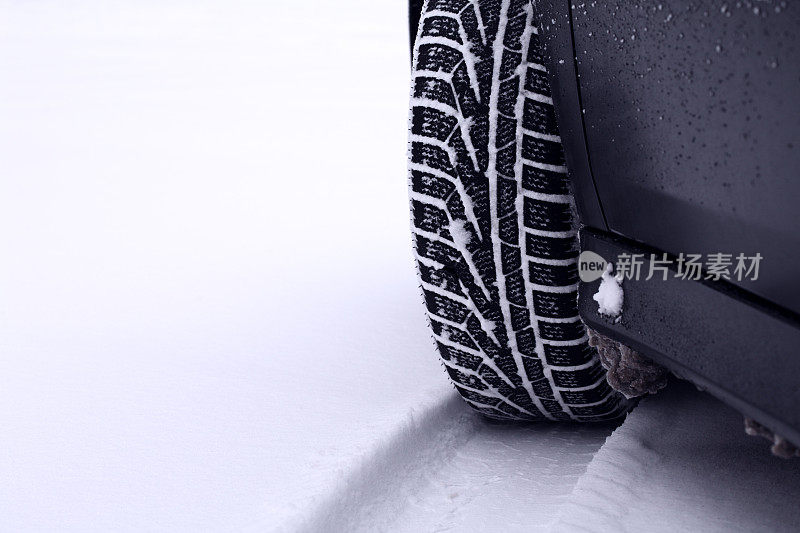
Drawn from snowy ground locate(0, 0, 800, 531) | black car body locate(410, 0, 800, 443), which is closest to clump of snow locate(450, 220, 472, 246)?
black car body locate(410, 0, 800, 443)

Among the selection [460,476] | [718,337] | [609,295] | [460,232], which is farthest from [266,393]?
[718,337]

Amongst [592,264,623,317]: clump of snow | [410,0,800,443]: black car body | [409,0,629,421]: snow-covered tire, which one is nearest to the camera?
[410,0,800,443]: black car body

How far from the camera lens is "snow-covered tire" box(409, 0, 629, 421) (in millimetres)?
1116

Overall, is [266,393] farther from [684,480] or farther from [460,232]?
[684,480]

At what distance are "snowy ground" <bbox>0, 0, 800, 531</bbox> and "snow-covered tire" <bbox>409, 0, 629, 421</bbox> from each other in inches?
7.4

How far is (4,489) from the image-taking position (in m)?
1.17

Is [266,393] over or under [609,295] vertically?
under

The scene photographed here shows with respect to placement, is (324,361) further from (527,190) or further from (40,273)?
(40,273)

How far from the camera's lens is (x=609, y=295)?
1.03m

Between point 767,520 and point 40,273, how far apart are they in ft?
6.22

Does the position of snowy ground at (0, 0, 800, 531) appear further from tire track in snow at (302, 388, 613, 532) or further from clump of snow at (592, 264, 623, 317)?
clump of snow at (592, 264, 623, 317)

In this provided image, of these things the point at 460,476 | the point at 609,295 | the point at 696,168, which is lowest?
the point at 460,476

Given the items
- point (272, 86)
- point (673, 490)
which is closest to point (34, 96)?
point (272, 86)

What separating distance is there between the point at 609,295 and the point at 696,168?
0.24 meters
